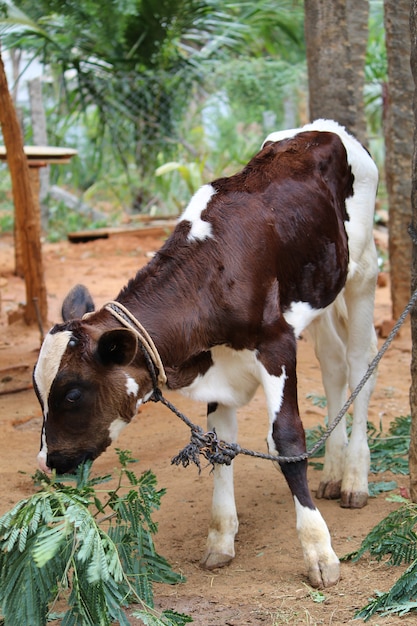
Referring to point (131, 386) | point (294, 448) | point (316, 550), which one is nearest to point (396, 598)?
point (316, 550)

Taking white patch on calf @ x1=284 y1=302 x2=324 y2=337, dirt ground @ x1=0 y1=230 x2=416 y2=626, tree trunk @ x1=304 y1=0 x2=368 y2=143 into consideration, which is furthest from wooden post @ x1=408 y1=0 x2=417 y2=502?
tree trunk @ x1=304 y1=0 x2=368 y2=143

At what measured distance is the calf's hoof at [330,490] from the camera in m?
5.20

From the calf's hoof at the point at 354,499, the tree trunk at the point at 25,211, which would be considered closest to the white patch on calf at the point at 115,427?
the calf's hoof at the point at 354,499

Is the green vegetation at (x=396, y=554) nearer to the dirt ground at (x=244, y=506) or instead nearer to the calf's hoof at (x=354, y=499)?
the dirt ground at (x=244, y=506)

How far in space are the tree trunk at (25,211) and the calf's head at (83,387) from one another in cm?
432

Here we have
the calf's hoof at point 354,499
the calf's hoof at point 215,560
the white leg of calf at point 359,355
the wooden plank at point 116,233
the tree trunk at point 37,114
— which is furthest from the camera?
the tree trunk at point 37,114

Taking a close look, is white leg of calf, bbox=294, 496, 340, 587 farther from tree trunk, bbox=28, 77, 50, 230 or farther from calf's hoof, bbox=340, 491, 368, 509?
tree trunk, bbox=28, 77, 50, 230

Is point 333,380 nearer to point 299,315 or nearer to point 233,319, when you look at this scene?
point 299,315

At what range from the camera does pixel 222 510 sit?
4.52 m

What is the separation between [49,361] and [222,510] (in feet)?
4.48

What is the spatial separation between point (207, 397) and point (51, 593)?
1274 millimetres

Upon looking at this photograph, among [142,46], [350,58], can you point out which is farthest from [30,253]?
[142,46]

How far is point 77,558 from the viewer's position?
319 centimetres

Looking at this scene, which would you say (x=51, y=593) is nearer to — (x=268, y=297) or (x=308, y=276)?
(x=268, y=297)
